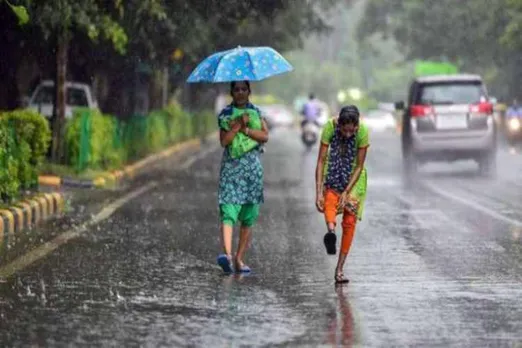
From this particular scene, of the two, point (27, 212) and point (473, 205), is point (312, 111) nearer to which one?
point (473, 205)

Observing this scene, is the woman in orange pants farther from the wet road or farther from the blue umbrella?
the blue umbrella

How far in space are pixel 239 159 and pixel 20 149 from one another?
24.1 feet

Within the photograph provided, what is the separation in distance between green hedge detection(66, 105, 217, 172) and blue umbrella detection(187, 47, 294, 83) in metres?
13.4

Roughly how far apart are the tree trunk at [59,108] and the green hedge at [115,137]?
17 centimetres

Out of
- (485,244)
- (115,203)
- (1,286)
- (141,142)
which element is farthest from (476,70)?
(1,286)

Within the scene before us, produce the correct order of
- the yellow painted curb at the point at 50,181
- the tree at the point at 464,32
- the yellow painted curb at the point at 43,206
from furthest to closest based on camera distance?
the tree at the point at 464,32
the yellow painted curb at the point at 50,181
the yellow painted curb at the point at 43,206

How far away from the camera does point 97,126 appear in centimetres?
2641

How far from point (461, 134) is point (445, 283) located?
17029mm

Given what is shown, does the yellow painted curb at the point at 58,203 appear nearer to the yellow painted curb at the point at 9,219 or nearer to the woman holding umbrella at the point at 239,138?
the yellow painted curb at the point at 9,219

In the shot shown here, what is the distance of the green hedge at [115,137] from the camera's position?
25.9 meters

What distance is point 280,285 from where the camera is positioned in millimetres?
11305

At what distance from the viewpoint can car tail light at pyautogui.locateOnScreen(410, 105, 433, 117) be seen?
2827 cm

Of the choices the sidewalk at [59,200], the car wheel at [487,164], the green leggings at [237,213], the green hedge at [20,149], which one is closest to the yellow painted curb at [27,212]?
the sidewalk at [59,200]

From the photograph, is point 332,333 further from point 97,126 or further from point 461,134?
point 461,134
